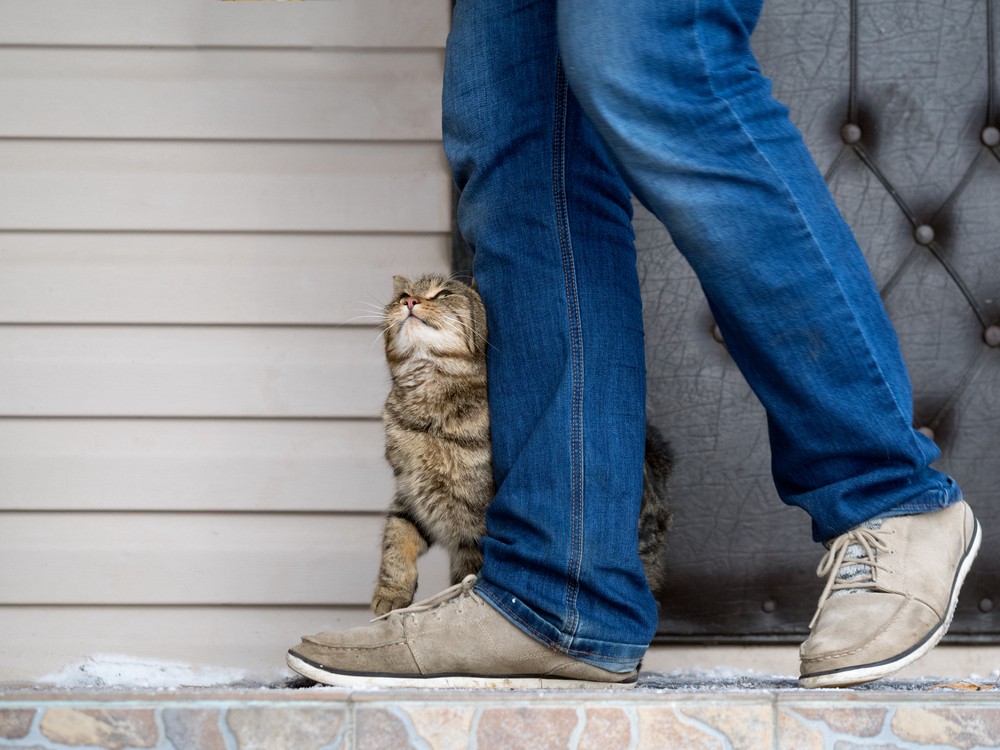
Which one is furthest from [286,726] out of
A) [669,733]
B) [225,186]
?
[225,186]

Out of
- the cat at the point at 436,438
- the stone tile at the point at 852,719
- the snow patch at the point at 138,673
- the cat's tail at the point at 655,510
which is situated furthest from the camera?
the snow patch at the point at 138,673

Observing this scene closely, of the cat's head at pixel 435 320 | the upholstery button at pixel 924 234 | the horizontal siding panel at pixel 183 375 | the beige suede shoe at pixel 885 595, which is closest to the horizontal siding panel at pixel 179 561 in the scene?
the horizontal siding panel at pixel 183 375

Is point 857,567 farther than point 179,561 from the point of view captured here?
No

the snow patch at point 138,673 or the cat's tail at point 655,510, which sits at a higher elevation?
the cat's tail at point 655,510

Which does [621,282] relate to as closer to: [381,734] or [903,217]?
[381,734]

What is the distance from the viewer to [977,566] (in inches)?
57.6

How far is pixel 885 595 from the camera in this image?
883 mm

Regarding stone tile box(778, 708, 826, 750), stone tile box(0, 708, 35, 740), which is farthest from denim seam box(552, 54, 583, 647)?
stone tile box(0, 708, 35, 740)

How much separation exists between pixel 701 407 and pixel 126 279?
984mm

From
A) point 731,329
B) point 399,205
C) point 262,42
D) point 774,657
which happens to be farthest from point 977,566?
point 262,42

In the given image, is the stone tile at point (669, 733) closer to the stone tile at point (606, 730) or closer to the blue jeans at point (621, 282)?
the stone tile at point (606, 730)

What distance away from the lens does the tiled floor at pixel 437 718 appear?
83 cm

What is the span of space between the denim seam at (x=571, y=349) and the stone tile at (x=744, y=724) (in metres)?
0.17

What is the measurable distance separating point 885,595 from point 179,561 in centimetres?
111
